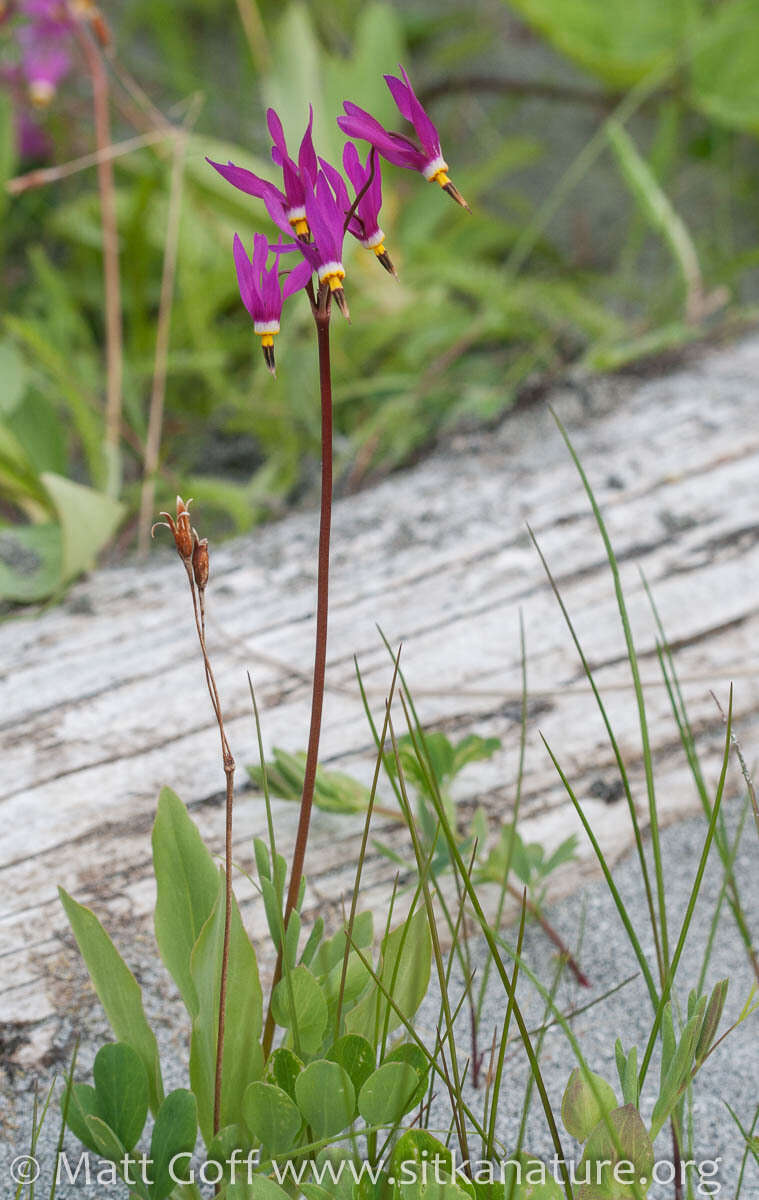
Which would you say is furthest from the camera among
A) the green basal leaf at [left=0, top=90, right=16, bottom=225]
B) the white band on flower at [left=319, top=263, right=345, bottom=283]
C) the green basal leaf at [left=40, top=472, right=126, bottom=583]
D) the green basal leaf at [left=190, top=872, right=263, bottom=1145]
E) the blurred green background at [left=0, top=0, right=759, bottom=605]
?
the green basal leaf at [left=0, top=90, right=16, bottom=225]

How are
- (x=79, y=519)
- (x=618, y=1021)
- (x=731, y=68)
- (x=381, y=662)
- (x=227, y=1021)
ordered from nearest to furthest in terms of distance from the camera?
1. (x=227, y=1021)
2. (x=618, y=1021)
3. (x=381, y=662)
4. (x=79, y=519)
5. (x=731, y=68)

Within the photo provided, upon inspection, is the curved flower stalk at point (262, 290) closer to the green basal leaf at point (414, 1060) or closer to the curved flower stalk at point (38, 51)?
the green basal leaf at point (414, 1060)

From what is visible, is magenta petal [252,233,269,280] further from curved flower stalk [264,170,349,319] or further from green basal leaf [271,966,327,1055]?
green basal leaf [271,966,327,1055]

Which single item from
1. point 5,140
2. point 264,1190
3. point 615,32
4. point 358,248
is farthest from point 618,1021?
point 615,32

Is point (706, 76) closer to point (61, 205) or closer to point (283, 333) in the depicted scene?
point (283, 333)

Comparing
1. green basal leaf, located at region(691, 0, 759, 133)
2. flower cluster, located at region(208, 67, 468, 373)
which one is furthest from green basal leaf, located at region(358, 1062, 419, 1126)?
green basal leaf, located at region(691, 0, 759, 133)

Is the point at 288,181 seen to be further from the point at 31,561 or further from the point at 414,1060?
the point at 31,561

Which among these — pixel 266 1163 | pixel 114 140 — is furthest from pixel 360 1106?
pixel 114 140
